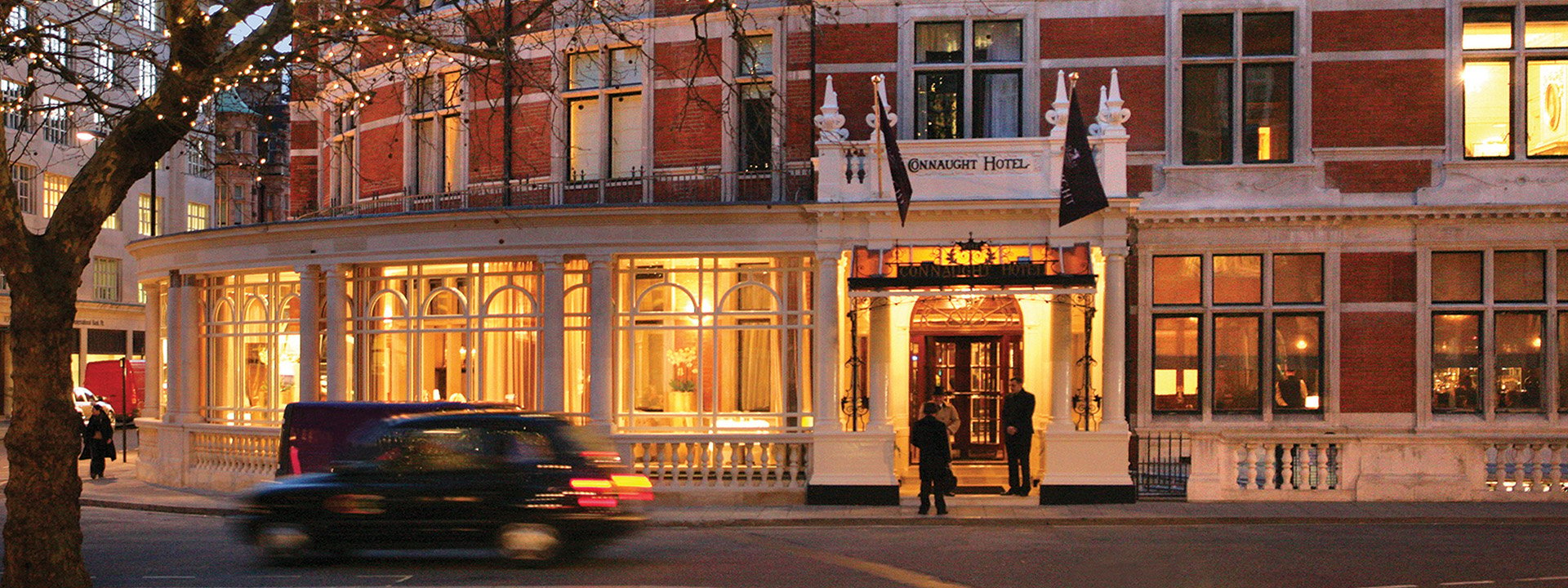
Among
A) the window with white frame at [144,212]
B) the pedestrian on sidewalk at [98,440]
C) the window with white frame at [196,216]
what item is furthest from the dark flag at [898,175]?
the window with white frame at [196,216]

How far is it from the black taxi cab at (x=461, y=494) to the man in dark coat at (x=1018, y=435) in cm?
800

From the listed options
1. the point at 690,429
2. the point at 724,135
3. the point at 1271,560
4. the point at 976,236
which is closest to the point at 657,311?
the point at 690,429

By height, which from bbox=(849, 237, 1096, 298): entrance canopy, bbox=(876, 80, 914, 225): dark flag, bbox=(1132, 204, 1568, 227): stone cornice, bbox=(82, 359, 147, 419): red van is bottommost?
bbox=(82, 359, 147, 419): red van

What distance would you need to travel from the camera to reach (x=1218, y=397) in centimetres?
2244

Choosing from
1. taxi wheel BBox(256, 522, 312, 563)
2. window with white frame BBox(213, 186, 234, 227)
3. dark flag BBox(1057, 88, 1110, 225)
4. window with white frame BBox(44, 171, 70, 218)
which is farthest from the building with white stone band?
window with white frame BBox(213, 186, 234, 227)

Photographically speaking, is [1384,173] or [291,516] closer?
[291,516]

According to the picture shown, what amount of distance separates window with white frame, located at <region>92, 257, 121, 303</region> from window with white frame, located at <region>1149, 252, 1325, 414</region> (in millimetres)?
48293

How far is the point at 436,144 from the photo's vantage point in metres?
25.5

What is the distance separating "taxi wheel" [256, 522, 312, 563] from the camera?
14.0 metres

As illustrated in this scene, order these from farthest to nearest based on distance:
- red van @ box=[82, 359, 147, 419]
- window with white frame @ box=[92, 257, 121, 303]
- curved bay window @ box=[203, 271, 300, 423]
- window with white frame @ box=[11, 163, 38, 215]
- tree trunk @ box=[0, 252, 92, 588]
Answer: window with white frame @ box=[92, 257, 121, 303] → window with white frame @ box=[11, 163, 38, 215] → red van @ box=[82, 359, 147, 419] → curved bay window @ box=[203, 271, 300, 423] → tree trunk @ box=[0, 252, 92, 588]

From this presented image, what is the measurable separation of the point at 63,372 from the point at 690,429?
1066 cm

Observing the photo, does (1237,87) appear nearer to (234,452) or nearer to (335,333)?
(335,333)

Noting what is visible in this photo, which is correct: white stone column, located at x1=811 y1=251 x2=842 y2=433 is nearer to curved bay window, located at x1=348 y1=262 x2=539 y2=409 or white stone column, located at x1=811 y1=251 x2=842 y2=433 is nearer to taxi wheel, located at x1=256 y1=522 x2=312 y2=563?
curved bay window, located at x1=348 y1=262 x2=539 y2=409

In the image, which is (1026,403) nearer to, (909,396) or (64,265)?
(909,396)
